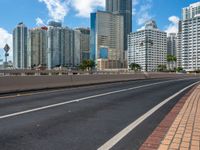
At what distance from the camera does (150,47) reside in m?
127

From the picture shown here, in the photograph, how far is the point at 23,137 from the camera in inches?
238

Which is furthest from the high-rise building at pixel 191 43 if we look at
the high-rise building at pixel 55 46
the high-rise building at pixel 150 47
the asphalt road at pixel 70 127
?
the asphalt road at pixel 70 127

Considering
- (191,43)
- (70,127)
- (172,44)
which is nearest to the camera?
(70,127)

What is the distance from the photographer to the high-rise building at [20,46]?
118250mm

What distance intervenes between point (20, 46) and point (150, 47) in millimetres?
58661

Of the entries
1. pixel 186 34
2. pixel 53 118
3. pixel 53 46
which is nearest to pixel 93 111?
pixel 53 118

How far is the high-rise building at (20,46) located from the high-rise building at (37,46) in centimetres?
236

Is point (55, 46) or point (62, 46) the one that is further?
point (62, 46)

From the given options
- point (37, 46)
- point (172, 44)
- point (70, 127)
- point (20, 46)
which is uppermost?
point (172, 44)

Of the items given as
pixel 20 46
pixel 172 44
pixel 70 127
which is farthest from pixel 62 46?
pixel 70 127

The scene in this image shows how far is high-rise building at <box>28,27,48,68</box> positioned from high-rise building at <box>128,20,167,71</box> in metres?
41.1

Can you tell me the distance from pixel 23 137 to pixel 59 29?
13323 cm

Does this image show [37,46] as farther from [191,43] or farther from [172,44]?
[172,44]

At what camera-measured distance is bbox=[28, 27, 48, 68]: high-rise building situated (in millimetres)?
126125
